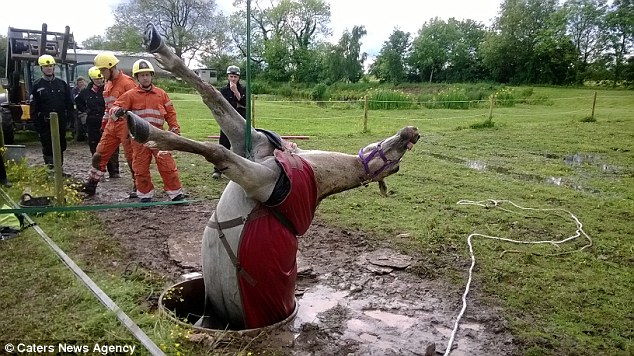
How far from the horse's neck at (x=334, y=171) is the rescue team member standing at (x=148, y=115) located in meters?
3.39

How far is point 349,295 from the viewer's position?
4.24 meters

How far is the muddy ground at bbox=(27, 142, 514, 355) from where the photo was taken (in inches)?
135

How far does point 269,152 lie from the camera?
3.11 meters

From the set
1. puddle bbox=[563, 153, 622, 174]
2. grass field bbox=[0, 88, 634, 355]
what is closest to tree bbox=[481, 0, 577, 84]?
grass field bbox=[0, 88, 634, 355]

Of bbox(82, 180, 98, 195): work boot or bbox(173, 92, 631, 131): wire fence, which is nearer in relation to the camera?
bbox(82, 180, 98, 195): work boot

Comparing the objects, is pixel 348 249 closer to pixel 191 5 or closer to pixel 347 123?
pixel 347 123

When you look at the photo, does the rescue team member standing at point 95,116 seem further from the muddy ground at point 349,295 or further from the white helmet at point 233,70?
the muddy ground at point 349,295

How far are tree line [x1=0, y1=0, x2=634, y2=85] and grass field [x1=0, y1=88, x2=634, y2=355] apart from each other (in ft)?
97.2

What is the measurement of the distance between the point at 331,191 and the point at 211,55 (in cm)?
4401

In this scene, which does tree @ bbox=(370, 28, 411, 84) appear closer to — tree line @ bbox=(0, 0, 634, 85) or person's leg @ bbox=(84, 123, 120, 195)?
tree line @ bbox=(0, 0, 634, 85)

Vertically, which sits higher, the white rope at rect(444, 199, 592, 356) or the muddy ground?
the white rope at rect(444, 199, 592, 356)

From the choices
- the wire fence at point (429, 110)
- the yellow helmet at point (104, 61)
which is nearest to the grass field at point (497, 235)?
the yellow helmet at point (104, 61)

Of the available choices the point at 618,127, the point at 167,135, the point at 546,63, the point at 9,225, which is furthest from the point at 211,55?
the point at 167,135

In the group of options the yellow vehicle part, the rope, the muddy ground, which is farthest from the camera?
the yellow vehicle part
